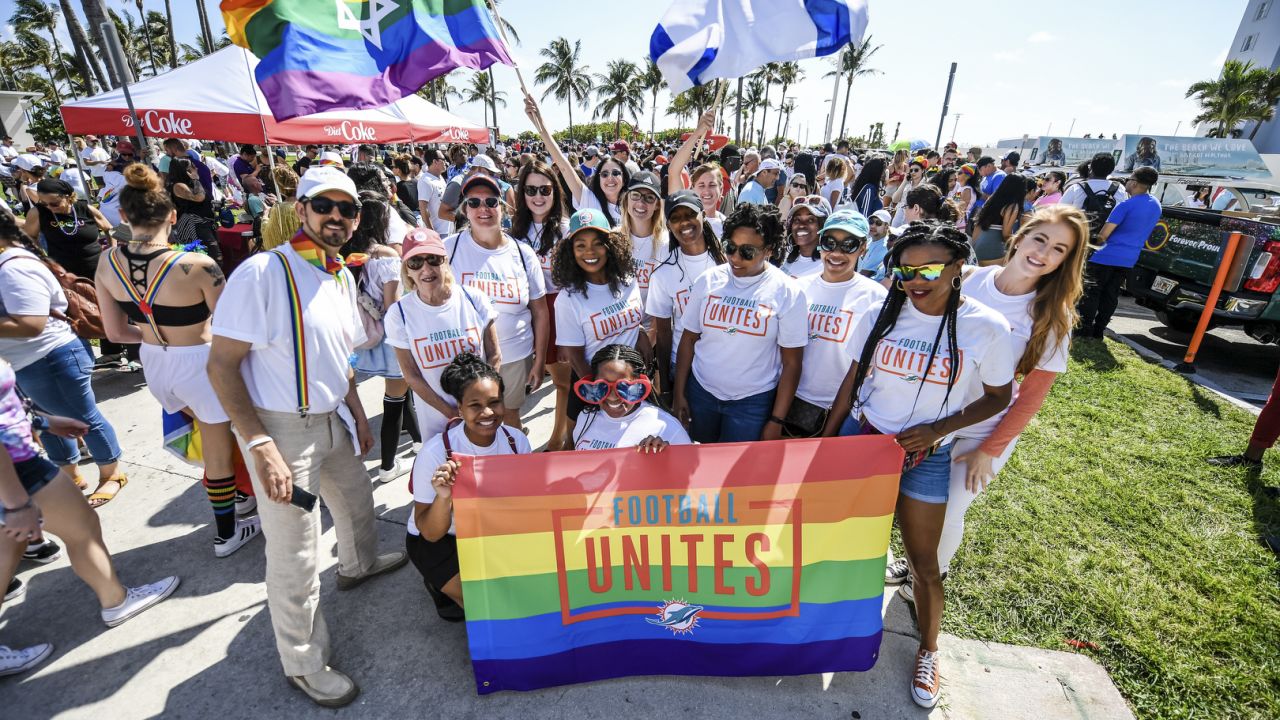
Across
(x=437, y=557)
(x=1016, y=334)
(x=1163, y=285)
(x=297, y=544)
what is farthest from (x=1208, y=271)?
(x=297, y=544)

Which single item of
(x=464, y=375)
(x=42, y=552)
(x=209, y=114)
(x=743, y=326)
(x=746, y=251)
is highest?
(x=209, y=114)

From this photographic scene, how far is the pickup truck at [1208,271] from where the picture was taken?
6094 mm

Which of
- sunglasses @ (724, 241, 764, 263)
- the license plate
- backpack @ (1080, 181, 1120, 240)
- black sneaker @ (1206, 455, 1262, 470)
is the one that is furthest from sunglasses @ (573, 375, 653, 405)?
the license plate

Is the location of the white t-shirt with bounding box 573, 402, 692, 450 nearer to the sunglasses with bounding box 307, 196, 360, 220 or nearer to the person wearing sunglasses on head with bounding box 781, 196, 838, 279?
the sunglasses with bounding box 307, 196, 360, 220

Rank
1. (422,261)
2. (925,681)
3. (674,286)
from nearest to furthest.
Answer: (925,681)
(422,261)
(674,286)

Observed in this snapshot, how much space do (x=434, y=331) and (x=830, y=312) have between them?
221cm

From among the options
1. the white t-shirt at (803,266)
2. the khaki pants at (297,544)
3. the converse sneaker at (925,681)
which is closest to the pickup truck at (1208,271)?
the white t-shirt at (803,266)

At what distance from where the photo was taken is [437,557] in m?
2.68

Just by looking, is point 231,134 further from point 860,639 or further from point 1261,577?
point 1261,577

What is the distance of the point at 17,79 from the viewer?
172 feet

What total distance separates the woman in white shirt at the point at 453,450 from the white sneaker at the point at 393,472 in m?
1.64

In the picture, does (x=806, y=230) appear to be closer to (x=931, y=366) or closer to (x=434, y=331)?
(x=931, y=366)

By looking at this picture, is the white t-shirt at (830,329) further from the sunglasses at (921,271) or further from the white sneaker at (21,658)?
the white sneaker at (21,658)

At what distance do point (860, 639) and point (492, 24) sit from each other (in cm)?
439
